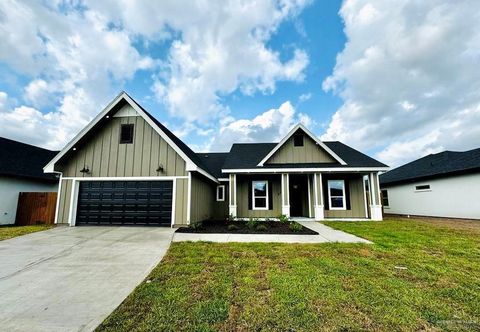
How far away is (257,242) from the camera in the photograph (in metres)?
6.93

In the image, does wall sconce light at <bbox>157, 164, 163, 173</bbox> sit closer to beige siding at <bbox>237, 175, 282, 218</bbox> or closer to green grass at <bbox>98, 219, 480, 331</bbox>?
green grass at <bbox>98, 219, 480, 331</bbox>

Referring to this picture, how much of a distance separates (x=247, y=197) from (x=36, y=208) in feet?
37.4

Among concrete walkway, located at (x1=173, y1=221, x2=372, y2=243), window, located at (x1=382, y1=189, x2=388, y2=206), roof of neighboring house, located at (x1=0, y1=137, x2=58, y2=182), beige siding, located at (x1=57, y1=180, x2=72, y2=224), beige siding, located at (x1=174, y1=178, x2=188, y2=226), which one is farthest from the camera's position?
window, located at (x1=382, y1=189, x2=388, y2=206)

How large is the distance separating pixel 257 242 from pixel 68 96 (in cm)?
1510

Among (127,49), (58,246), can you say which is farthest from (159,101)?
(58,246)

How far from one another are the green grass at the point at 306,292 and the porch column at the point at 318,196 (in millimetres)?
6829

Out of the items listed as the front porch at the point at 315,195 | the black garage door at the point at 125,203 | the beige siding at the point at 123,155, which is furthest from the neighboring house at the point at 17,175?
the front porch at the point at 315,195

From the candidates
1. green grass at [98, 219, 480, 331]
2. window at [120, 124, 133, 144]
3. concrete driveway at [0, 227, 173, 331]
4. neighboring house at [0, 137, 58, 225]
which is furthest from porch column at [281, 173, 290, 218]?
neighboring house at [0, 137, 58, 225]

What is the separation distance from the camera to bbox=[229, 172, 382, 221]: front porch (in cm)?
1271

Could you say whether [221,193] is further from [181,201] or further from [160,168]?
[160,168]

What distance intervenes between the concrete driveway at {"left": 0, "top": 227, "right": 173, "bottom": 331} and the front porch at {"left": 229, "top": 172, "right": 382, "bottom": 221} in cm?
662

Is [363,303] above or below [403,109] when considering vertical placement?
below

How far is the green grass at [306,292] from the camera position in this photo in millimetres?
2635

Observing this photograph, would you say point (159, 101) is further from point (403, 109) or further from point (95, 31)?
point (403, 109)
